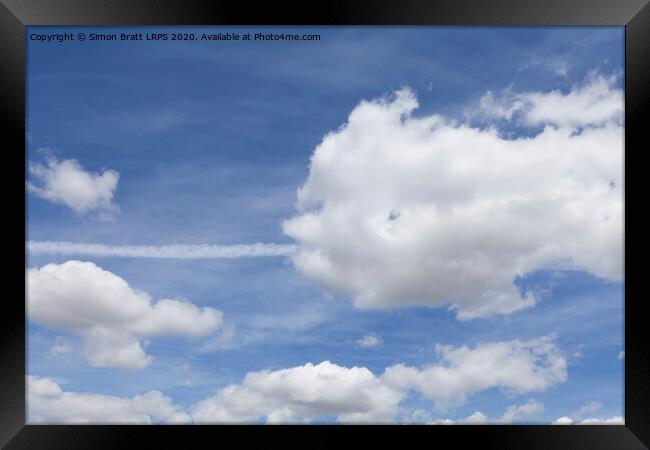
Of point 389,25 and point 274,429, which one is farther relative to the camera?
point 389,25

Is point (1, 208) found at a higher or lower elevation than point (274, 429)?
higher

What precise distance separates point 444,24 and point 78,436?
6.73 ft

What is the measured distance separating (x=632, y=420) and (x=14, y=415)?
2.27 metres

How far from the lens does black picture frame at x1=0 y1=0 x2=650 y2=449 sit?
2.11 meters

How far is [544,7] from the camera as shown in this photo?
2238 mm

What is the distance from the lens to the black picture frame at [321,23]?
211cm

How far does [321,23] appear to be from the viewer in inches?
88.4

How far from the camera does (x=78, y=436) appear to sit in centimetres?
→ 211

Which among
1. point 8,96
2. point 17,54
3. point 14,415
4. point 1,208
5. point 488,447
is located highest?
point 17,54

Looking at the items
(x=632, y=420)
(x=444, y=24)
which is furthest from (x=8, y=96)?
(x=632, y=420)

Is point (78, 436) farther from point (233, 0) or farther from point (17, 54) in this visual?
point (233, 0)

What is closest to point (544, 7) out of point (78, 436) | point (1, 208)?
point (1, 208)

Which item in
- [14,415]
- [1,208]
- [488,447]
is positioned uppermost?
[1,208]

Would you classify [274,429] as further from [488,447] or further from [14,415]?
[14,415]
